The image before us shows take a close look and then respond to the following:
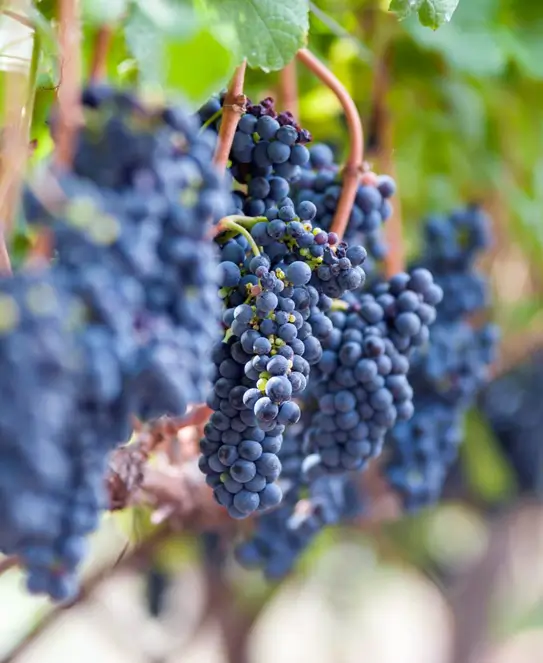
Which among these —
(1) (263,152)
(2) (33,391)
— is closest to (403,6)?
(1) (263,152)

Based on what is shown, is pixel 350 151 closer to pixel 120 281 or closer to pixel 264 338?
pixel 264 338

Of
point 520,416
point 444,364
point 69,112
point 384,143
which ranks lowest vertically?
point 520,416

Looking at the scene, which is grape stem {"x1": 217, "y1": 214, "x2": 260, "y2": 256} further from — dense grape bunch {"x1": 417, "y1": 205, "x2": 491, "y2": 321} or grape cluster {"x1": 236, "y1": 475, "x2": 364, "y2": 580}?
dense grape bunch {"x1": 417, "y1": 205, "x2": 491, "y2": 321}

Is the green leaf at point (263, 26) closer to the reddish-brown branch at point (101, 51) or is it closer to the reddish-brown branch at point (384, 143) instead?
the reddish-brown branch at point (101, 51)

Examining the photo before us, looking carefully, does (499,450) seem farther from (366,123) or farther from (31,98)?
(31,98)

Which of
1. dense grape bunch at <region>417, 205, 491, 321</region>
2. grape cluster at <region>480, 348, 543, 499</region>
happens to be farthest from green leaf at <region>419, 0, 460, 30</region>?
grape cluster at <region>480, 348, 543, 499</region>
